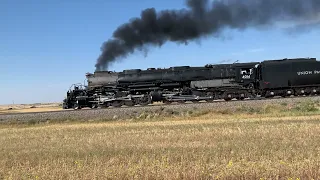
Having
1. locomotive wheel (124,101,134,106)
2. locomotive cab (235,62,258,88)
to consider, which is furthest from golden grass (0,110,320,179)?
locomotive cab (235,62,258,88)

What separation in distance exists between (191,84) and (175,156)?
25.8m

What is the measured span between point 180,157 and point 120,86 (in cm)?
2594

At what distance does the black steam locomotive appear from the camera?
→ 35.3 metres

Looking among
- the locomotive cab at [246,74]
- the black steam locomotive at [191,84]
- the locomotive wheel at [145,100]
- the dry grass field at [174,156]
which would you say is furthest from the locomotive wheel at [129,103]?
the dry grass field at [174,156]

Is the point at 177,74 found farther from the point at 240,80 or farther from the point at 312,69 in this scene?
the point at 312,69

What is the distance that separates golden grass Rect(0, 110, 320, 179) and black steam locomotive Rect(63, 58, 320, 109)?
2014cm

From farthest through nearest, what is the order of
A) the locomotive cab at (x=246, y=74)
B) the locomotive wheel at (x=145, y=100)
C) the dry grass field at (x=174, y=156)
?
the locomotive cab at (x=246, y=74) < the locomotive wheel at (x=145, y=100) < the dry grass field at (x=174, y=156)

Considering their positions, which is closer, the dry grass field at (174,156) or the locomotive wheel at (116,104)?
the dry grass field at (174,156)

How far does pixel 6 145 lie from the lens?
14109 mm

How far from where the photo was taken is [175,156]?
991 centimetres

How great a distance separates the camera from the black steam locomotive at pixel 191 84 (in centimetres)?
3531

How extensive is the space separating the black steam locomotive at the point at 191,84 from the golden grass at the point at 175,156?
20.1 m

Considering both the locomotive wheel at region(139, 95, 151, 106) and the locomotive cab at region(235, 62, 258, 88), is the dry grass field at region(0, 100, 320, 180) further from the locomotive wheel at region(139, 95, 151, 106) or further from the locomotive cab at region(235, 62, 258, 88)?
the locomotive cab at region(235, 62, 258, 88)

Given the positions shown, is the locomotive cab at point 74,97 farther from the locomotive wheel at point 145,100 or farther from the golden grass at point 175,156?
the golden grass at point 175,156
